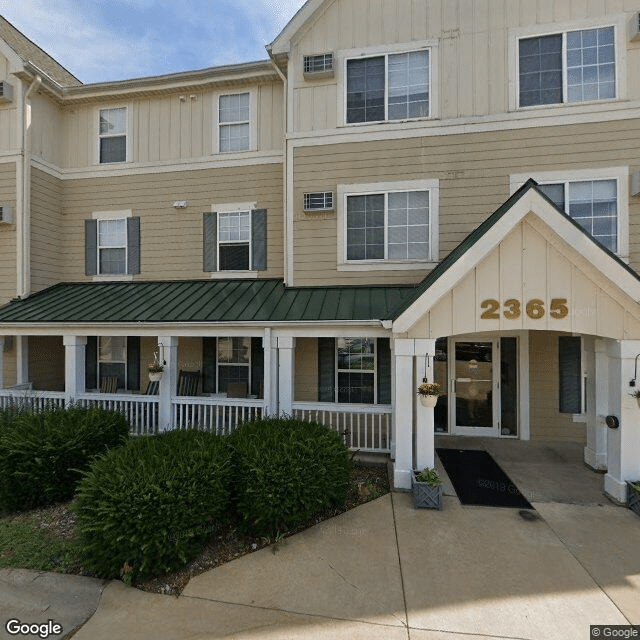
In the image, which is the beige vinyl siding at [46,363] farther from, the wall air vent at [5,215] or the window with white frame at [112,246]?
the wall air vent at [5,215]

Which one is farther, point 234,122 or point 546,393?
point 234,122

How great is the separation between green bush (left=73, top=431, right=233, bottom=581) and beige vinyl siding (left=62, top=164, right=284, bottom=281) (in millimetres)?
5877

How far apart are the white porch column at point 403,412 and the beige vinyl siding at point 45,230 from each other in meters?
9.64

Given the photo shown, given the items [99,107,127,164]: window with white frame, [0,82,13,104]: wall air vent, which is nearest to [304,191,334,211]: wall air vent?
[99,107,127,164]: window with white frame

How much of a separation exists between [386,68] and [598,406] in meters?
8.05

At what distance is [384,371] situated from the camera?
27.2 ft

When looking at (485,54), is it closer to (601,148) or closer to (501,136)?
(501,136)

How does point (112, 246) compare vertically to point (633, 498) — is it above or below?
above

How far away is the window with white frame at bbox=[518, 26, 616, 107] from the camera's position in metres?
7.32

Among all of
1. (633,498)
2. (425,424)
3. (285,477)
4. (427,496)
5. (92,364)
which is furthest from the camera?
(92,364)

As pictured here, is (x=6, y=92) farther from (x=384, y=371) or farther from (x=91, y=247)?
(x=384, y=371)

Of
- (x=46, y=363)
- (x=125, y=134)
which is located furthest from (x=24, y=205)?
(x=46, y=363)

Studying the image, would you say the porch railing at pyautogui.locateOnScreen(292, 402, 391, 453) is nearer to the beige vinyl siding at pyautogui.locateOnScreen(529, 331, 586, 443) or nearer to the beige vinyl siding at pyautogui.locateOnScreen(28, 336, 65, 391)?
the beige vinyl siding at pyautogui.locateOnScreen(529, 331, 586, 443)

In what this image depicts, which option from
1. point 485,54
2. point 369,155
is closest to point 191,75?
point 369,155
